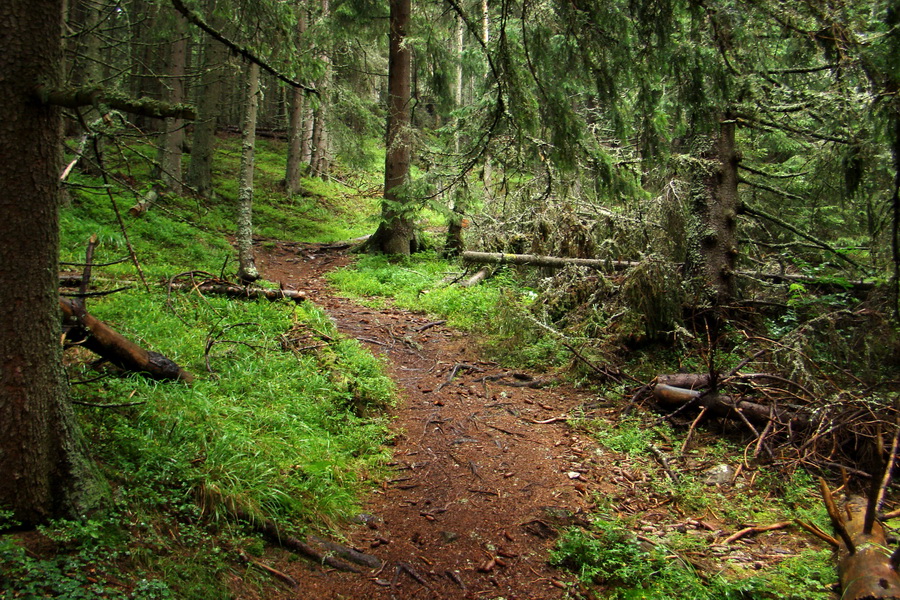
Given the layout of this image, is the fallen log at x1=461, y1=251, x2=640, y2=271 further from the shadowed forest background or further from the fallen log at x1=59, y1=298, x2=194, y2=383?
the fallen log at x1=59, y1=298, x2=194, y2=383

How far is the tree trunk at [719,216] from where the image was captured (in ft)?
22.9

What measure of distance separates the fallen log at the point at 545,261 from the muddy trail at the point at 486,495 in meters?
2.34

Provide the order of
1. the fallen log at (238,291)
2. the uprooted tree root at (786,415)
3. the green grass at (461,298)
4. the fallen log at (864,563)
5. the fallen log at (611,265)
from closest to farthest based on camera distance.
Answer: the fallen log at (864,563)
the uprooted tree root at (786,415)
the fallen log at (611,265)
the fallen log at (238,291)
the green grass at (461,298)

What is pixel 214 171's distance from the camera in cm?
1911

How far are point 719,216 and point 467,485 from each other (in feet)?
16.5

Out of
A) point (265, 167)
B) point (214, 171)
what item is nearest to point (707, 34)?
point (214, 171)

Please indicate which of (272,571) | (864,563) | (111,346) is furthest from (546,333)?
(111,346)

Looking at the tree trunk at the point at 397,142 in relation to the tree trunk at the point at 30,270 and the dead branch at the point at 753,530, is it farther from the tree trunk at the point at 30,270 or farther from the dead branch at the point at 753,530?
the dead branch at the point at 753,530

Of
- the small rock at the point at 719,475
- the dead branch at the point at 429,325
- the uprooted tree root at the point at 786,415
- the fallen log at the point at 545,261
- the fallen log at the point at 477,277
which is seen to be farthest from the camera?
the fallen log at the point at 477,277

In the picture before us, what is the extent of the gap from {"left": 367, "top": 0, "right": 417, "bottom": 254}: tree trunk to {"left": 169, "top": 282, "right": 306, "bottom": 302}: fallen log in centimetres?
378

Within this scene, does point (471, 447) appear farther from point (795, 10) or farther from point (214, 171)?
point (214, 171)

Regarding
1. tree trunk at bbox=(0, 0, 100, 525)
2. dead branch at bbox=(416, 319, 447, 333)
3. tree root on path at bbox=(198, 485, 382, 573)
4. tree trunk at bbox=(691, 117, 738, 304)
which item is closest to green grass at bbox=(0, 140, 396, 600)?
tree root on path at bbox=(198, 485, 382, 573)

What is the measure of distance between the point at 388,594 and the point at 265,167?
21690 millimetres

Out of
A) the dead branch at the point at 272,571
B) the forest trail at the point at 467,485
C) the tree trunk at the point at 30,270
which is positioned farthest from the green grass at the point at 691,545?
the tree trunk at the point at 30,270
